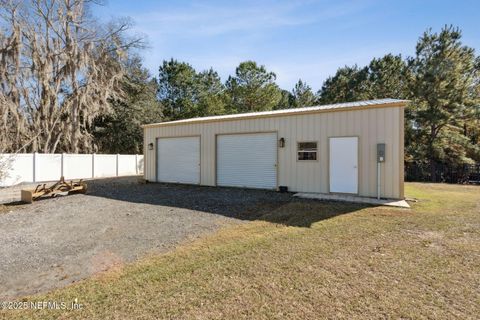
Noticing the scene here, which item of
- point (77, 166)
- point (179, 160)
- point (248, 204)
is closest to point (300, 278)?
point (248, 204)

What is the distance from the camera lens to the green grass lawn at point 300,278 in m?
2.49

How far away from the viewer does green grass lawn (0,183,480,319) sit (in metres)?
2.49

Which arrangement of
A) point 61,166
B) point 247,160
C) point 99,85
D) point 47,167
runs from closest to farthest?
1. point 247,160
2. point 47,167
3. point 61,166
4. point 99,85

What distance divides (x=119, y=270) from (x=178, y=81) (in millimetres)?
26418

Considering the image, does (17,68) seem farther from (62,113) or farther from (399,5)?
(399,5)

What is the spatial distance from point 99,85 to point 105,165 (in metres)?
5.32

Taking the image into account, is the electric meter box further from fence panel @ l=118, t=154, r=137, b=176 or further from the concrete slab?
fence panel @ l=118, t=154, r=137, b=176

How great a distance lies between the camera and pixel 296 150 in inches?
362

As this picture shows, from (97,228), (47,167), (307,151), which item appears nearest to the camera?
(97,228)

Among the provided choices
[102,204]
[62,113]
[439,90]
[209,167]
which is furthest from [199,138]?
[439,90]

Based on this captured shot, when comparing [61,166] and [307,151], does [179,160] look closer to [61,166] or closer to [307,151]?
[307,151]

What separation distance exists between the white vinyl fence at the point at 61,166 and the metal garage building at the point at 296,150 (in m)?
5.87

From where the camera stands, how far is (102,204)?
25.7 ft

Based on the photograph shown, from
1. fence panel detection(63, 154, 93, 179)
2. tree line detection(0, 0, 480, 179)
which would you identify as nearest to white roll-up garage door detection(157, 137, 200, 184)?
fence panel detection(63, 154, 93, 179)
